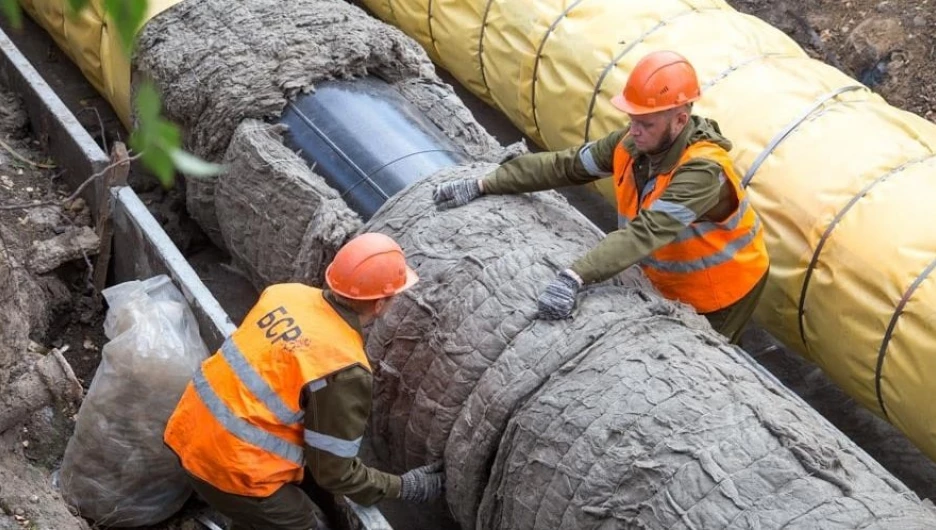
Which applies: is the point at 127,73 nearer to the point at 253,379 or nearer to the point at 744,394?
the point at 253,379

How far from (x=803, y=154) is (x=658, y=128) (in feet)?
5.21

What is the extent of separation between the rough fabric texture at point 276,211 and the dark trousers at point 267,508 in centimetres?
124

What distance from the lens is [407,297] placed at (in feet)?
14.9

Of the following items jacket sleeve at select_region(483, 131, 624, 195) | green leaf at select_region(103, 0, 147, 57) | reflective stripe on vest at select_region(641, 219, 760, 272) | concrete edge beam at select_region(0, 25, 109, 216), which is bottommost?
concrete edge beam at select_region(0, 25, 109, 216)

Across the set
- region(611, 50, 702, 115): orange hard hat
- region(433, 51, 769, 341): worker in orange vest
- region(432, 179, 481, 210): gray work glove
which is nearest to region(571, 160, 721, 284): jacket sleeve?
region(433, 51, 769, 341): worker in orange vest

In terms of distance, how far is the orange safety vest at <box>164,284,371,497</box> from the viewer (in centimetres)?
368

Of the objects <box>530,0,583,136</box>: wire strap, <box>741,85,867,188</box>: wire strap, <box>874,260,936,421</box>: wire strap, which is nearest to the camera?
<box>874,260,936,421</box>: wire strap

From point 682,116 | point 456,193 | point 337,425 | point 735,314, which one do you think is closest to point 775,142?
point 735,314

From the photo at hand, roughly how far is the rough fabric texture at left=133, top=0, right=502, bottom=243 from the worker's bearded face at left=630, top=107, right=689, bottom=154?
47.2 inches

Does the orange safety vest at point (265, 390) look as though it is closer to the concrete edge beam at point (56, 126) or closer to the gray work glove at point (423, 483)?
the gray work glove at point (423, 483)

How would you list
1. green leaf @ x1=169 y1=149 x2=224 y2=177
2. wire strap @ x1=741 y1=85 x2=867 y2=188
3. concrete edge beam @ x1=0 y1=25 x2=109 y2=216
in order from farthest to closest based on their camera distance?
concrete edge beam @ x1=0 y1=25 x2=109 y2=216
wire strap @ x1=741 y1=85 x2=867 y2=188
green leaf @ x1=169 y1=149 x2=224 y2=177

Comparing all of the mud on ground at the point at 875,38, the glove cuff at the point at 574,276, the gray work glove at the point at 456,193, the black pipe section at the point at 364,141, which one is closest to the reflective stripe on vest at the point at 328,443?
the glove cuff at the point at 574,276

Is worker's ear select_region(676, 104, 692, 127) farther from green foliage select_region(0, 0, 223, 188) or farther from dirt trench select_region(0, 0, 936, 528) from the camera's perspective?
dirt trench select_region(0, 0, 936, 528)

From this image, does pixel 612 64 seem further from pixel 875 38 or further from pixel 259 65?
pixel 875 38
